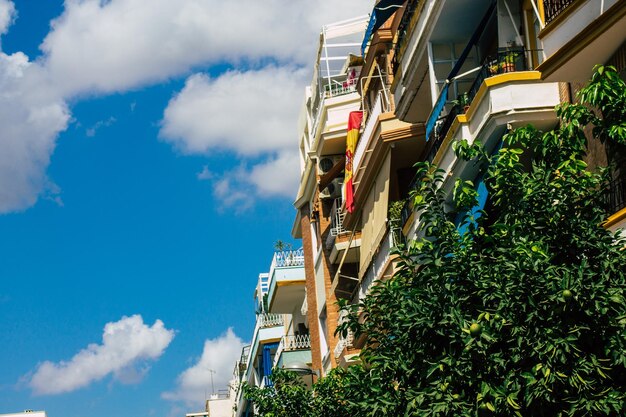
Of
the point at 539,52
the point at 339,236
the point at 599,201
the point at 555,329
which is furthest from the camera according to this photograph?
the point at 339,236

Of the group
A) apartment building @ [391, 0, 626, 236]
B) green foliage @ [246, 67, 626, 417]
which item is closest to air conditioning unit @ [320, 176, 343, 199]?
apartment building @ [391, 0, 626, 236]

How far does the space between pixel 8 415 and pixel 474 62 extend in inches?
3332

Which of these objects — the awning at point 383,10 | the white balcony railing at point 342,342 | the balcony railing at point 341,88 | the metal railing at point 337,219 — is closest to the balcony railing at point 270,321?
the metal railing at point 337,219

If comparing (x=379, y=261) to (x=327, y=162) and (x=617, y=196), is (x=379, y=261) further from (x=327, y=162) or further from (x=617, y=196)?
(x=617, y=196)

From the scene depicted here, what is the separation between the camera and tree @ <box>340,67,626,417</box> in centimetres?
1205

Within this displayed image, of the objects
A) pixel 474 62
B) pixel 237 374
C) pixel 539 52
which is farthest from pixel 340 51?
pixel 237 374

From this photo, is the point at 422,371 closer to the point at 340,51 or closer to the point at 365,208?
the point at 365,208

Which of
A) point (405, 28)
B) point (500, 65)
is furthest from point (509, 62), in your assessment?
point (405, 28)

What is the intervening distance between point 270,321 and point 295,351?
12694 mm

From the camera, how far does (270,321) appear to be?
188 ft

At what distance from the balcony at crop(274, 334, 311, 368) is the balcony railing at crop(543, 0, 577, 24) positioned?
96.7ft

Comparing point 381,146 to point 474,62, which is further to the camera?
point 381,146

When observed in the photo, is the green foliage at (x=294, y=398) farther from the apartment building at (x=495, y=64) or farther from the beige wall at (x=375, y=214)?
the apartment building at (x=495, y=64)

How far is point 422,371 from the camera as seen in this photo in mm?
13688
